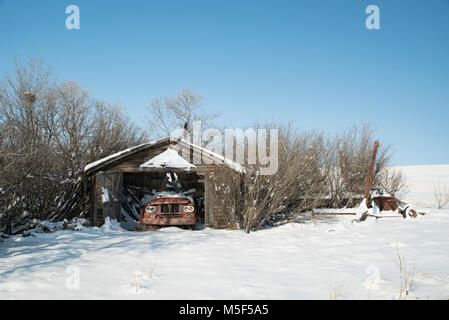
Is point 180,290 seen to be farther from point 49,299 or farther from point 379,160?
point 379,160

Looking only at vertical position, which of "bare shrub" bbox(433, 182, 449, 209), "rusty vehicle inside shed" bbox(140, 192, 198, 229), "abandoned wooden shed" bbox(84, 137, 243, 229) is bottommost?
"bare shrub" bbox(433, 182, 449, 209)

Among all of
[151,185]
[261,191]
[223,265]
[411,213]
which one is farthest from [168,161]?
[411,213]

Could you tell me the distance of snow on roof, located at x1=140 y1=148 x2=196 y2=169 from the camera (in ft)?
39.9

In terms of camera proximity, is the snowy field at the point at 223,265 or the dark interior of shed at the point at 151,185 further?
the dark interior of shed at the point at 151,185

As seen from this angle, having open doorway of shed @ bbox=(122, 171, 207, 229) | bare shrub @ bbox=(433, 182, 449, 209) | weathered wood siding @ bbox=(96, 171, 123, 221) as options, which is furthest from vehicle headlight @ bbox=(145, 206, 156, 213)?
bare shrub @ bbox=(433, 182, 449, 209)

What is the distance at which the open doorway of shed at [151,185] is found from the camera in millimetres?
15531

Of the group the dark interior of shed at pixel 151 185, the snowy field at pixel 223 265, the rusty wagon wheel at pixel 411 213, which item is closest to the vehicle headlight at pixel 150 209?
the snowy field at pixel 223 265

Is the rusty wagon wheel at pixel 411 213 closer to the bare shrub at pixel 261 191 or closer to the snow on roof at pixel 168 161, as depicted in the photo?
the bare shrub at pixel 261 191

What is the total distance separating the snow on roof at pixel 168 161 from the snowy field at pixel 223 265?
3173mm

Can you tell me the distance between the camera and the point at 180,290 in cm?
455

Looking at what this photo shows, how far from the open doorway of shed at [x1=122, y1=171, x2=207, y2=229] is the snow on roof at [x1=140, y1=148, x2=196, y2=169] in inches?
102

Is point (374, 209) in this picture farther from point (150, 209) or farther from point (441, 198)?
point (441, 198)

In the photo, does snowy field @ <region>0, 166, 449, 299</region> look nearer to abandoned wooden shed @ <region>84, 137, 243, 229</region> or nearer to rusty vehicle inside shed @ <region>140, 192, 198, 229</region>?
rusty vehicle inside shed @ <region>140, 192, 198, 229</region>
